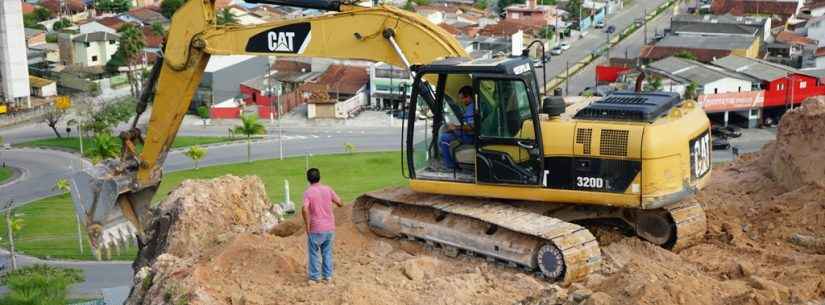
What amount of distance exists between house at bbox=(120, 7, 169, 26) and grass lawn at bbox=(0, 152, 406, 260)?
46.7 m

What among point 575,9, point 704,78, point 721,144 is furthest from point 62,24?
point 721,144

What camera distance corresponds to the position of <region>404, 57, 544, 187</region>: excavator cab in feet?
47.2

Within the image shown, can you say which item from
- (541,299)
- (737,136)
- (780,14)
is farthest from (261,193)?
(780,14)

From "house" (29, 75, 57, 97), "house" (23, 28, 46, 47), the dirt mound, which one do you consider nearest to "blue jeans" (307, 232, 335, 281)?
the dirt mound

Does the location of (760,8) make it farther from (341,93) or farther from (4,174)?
(4,174)

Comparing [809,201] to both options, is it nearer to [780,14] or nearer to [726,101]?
[726,101]

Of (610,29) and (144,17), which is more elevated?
(144,17)

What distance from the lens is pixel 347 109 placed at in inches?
2810

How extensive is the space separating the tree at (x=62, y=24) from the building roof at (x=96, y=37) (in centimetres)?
1372

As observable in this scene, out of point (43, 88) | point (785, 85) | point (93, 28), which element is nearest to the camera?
point (785, 85)

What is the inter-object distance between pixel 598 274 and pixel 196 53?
756 cm

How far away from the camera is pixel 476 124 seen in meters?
14.6

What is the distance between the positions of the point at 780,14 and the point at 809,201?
81.7 metres

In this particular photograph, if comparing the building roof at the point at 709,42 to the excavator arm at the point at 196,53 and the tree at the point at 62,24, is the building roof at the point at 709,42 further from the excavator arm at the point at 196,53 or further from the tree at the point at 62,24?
the excavator arm at the point at 196,53
